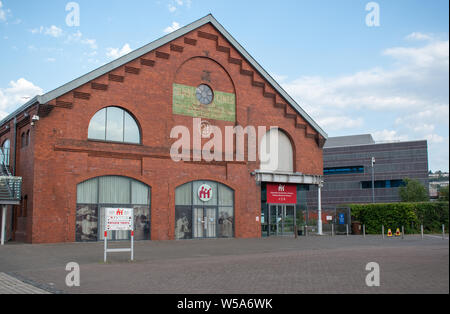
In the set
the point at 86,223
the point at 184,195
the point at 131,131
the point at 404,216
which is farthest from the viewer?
the point at 404,216

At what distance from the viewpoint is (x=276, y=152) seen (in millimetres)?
36094

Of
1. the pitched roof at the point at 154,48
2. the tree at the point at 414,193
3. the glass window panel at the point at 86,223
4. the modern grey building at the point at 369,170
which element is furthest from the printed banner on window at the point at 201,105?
the modern grey building at the point at 369,170

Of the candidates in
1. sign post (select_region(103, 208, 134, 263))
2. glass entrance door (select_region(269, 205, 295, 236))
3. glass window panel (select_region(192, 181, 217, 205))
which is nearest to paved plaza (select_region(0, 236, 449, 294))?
sign post (select_region(103, 208, 134, 263))

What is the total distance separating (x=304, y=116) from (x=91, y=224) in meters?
18.7

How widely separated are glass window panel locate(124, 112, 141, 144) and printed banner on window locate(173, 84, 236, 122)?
9.71 ft

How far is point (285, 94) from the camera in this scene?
121 ft

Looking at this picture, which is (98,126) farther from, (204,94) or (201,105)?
(204,94)

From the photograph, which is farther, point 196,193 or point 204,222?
point 204,222

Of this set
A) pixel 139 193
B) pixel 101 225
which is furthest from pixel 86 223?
pixel 139 193

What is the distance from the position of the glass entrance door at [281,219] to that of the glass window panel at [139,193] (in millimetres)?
10488

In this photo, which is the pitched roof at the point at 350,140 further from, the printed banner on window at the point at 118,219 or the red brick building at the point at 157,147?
the printed banner on window at the point at 118,219

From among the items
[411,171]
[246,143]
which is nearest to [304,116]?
[246,143]

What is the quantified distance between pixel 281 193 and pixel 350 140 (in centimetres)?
5715
